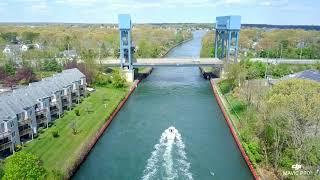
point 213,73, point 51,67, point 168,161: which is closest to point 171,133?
point 168,161

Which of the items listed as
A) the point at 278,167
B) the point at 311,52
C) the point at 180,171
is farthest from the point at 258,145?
the point at 311,52

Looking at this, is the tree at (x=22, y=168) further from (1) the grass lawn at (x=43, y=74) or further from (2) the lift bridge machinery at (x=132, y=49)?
(2) the lift bridge machinery at (x=132, y=49)

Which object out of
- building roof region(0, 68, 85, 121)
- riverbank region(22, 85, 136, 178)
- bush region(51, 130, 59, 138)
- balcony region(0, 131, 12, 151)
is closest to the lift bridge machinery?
riverbank region(22, 85, 136, 178)

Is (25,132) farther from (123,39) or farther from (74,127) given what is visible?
(123,39)

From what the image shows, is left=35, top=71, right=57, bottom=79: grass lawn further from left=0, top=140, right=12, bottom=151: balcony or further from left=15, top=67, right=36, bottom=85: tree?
left=0, top=140, right=12, bottom=151: balcony

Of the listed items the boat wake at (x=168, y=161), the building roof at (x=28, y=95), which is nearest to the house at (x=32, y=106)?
the building roof at (x=28, y=95)

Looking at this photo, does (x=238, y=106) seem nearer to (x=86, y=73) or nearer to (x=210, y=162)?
(x=210, y=162)
